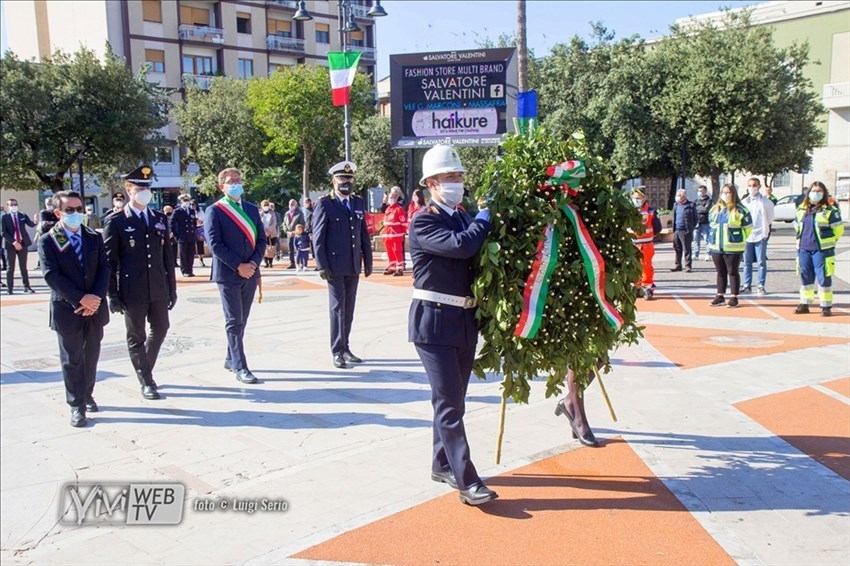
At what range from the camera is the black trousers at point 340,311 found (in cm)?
845

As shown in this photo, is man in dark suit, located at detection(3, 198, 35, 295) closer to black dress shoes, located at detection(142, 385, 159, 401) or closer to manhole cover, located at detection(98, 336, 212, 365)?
manhole cover, located at detection(98, 336, 212, 365)

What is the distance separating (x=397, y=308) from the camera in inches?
499

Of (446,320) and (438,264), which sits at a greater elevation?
(438,264)

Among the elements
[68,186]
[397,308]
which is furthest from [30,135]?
[397,308]

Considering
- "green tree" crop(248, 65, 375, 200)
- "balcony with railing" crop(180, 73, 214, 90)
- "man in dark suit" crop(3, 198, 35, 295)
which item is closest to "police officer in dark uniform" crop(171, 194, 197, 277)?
"man in dark suit" crop(3, 198, 35, 295)

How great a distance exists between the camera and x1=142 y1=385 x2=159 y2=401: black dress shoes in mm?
7176

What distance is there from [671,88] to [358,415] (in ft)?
90.2

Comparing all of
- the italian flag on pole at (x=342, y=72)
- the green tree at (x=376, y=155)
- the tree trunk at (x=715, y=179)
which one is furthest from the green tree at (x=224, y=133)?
the italian flag on pole at (x=342, y=72)

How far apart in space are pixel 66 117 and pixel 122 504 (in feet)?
99.2

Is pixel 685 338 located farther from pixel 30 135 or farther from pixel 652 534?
pixel 30 135

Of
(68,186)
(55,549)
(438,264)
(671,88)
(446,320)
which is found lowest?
(55,549)

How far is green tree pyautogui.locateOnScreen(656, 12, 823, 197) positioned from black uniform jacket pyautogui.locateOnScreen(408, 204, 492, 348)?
27289 mm

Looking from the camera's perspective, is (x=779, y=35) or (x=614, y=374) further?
(x=779, y=35)

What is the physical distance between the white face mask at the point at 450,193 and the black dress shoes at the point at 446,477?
1726mm
